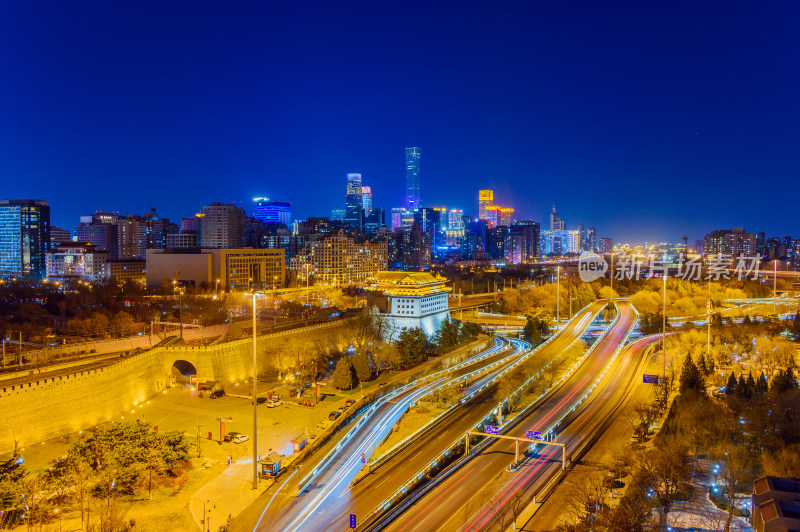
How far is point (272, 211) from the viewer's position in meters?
166

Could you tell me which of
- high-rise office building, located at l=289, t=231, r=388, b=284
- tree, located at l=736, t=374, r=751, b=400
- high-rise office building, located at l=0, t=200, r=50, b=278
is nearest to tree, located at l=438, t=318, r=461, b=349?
tree, located at l=736, t=374, r=751, b=400

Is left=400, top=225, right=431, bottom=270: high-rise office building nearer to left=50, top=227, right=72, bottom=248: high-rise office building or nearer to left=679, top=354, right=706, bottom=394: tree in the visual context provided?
left=50, top=227, right=72, bottom=248: high-rise office building

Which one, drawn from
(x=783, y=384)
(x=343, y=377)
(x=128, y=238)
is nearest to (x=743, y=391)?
(x=783, y=384)

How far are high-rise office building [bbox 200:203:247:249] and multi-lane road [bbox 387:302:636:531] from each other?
10039cm

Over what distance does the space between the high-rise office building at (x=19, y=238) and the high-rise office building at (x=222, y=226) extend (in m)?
31.3

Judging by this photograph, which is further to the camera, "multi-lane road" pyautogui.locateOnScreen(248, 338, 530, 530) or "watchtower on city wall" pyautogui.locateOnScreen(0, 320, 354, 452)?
"watchtower on city wall" pyautogui.locateOnScreen(0, 320, 354, 452)

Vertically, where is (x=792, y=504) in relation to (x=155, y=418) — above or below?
above

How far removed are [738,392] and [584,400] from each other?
668 cm

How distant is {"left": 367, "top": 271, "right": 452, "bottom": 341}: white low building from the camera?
45.2 m

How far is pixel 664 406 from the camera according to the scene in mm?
25266

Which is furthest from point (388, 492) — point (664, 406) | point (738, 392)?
point (738, 392)

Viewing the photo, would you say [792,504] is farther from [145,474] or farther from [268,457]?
[145,474]

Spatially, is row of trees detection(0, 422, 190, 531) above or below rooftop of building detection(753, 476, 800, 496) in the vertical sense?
below

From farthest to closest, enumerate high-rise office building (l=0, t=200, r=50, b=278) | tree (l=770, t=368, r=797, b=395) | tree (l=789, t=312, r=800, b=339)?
→ 1. high-rise office building (l=0, t=200, r=50, b=278)
2. tree (l=789, t=312, r=800, b=339)
3. tree (l=770, t=368, r=797, b=395)
